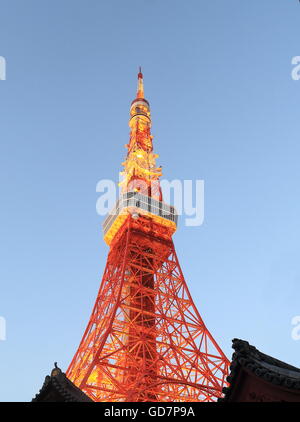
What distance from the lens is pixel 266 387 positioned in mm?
10180

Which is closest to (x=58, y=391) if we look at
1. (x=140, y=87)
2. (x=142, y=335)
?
(x=142, y=335)

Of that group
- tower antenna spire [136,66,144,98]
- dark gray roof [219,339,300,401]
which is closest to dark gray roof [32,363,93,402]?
dark gray roof [219,339,300,401]

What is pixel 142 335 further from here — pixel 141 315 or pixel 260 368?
pixel 260 368

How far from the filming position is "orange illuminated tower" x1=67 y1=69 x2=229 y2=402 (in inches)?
938

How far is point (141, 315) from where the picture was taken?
97.9 feet

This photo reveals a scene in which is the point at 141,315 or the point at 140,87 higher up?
the point at 140,87

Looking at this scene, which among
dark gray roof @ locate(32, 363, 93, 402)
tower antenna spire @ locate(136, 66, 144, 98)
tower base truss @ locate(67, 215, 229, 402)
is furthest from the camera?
tower antenna spire @ locate(136, 66, 144, 98)

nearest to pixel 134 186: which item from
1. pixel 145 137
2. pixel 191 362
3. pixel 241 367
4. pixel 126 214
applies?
pixel 126 214

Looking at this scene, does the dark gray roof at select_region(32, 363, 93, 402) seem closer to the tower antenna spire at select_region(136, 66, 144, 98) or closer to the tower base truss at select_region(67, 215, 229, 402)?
the tower base truss at select_region(67, 215, 229, 402)

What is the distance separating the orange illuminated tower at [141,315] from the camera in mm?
23828
